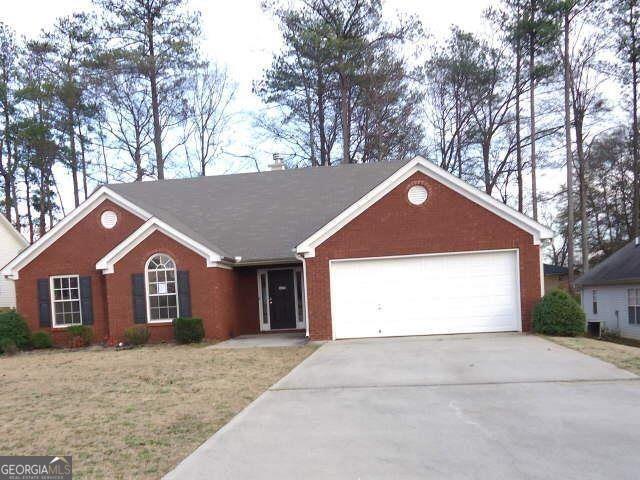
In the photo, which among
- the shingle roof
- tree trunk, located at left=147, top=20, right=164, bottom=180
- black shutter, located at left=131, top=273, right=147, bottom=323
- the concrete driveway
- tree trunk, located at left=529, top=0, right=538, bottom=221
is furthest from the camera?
the shingle roof

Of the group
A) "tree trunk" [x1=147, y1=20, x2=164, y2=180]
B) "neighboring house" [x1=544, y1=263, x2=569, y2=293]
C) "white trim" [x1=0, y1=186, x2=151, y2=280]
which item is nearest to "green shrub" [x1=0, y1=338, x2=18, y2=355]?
"white trim" [x1=0, y1=186, x2=151, y2=280]

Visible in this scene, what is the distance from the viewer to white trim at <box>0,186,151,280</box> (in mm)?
18500

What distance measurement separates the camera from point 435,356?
39.0 ft

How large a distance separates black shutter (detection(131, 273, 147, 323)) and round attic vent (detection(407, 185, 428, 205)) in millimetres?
8144

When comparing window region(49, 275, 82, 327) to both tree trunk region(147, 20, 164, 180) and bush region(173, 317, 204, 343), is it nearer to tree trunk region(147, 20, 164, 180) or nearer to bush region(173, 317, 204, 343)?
bush region(173, 317, 204, 343)

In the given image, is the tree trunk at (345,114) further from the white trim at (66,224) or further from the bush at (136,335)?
the bush at (136,335)

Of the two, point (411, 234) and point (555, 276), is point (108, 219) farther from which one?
point (555, 276)

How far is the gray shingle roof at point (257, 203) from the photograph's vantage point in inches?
736

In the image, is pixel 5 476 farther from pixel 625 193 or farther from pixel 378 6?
pixel 625 193

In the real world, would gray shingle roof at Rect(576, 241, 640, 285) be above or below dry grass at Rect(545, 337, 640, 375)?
above

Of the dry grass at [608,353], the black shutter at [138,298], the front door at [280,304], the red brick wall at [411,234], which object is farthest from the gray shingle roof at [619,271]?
the black shutter at [138,298]

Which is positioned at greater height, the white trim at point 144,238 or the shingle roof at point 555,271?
the white trim at point 144,238

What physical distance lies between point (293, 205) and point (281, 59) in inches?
494

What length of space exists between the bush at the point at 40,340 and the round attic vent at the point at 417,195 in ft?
38.8
